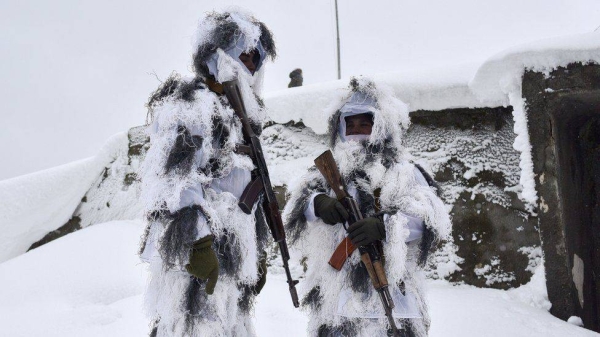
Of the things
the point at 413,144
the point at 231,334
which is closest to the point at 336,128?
the point at 231,334

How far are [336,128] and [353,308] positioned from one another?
3.09ft

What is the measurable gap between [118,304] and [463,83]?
11.0 ft

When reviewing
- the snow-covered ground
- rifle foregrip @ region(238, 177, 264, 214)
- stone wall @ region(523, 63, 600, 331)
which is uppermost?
rifle foregrip @ region(238, 177, 264, 214)

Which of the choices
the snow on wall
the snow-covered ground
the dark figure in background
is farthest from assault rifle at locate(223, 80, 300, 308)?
the dark figure in background

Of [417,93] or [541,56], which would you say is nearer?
[541,56]

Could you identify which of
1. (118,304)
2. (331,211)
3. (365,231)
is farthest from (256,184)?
(118,304)

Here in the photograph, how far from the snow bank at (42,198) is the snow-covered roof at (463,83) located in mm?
2632

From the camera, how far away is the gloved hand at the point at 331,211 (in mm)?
2162

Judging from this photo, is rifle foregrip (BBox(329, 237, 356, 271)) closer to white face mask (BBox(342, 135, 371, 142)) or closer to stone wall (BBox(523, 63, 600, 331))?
white face mask (BBox(342, 135, 371, 142))

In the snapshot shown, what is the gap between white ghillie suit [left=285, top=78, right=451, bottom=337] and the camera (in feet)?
7.02

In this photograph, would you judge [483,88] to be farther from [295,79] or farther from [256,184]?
[295,79]

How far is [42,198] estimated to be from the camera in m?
5.85

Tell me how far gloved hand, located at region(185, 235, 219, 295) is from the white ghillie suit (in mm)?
739

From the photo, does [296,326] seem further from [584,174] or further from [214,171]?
[584,174]
